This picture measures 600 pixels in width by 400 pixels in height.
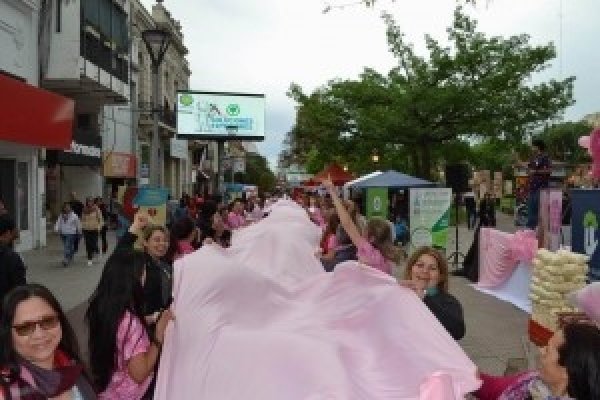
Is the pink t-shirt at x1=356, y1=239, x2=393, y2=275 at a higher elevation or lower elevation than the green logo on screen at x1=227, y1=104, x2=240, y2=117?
lower

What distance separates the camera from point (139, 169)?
3847 centimetres

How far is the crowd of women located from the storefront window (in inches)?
626

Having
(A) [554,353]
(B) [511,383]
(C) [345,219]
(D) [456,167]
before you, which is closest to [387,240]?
(C) [345,219]

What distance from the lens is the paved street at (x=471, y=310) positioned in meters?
8.40

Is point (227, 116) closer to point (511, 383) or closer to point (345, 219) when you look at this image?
point (345, 219)

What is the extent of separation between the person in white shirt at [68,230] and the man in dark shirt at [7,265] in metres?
10.3

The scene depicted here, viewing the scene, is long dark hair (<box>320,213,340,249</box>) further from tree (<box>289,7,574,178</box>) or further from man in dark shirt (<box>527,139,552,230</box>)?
tree (<box>289,7,574,178</box>)

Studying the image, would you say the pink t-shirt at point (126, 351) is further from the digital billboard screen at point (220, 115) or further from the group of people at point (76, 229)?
the digital billboard screen at point (220, 115)

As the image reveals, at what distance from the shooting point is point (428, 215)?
14945mm

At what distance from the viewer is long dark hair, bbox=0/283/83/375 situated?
2668 mm

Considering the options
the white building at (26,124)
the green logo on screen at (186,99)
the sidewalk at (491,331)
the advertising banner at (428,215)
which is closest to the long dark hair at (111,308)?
the sidewalk at (491,331)

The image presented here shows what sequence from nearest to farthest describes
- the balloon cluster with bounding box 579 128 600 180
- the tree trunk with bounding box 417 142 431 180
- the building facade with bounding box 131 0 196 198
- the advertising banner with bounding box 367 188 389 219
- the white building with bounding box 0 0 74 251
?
the balloon cluster with bounding box 579 128 600 180 < the white building with bounding box 0 0 74 251 < the advertising banner with bounding box 367 188 389 219 < the tree trunk with bounding box 417 142 431 180 < the building facade with bounding box 131 0 196 198

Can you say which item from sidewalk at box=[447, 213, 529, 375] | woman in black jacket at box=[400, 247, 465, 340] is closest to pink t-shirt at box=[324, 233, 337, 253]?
sidewalk at box=[447, 213, 529, 375]

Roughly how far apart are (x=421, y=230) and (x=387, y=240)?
8.62 metres
